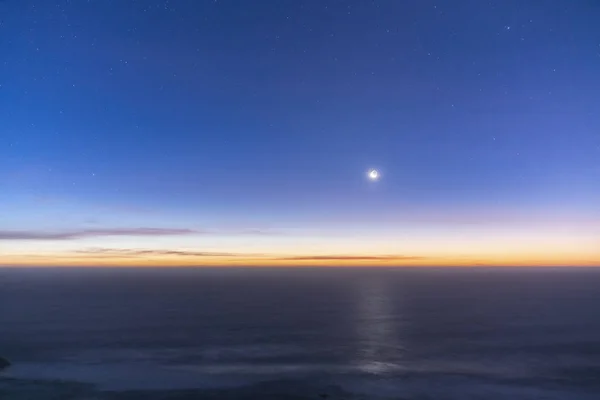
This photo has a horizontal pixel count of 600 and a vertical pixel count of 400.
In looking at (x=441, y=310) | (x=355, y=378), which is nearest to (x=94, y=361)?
(x=355, y=378)

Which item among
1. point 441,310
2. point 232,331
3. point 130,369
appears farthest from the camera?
point 441,310

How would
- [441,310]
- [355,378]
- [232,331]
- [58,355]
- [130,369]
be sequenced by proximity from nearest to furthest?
[355,378]
[130,369]
[58,355]
[232,331]
[441,310]

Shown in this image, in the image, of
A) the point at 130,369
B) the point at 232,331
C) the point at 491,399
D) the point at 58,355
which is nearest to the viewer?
the point at 491,399

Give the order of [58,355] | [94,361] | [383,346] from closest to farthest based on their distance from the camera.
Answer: [94,361], [58,355], [383,346]

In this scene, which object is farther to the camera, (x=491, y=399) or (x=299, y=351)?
(x=299, y=351)

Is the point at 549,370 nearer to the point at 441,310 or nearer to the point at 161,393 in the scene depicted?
the point at 161,393

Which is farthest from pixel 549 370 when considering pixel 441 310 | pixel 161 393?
pixel 441 310

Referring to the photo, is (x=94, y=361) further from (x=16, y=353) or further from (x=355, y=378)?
(x=355, y=378)

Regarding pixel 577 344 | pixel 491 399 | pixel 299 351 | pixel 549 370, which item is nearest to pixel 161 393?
pixel 299 351

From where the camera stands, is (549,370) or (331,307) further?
(331,307)
